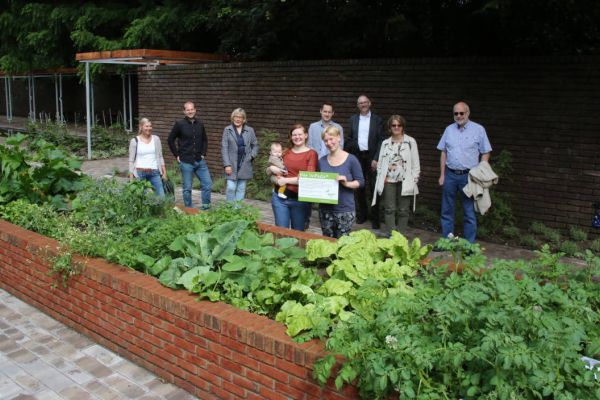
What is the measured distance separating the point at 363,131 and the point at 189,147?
2747mm

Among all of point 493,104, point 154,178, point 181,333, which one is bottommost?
point 181,333

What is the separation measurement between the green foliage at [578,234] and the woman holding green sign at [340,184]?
12.6 ft

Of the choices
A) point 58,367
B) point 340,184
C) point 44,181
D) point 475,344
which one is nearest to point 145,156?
point 44,181

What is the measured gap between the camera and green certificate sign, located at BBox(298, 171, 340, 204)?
20.4ft

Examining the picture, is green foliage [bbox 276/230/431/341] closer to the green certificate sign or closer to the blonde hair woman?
the green certificate sign

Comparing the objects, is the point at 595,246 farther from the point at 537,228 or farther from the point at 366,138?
the point at 366,138

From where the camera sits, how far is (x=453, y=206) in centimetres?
795

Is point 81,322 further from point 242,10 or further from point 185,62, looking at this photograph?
point 185,62

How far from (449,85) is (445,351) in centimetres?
762

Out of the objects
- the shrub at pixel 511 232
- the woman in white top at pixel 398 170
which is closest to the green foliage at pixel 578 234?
the shrub at pixel 511 232

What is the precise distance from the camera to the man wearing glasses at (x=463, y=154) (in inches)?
305

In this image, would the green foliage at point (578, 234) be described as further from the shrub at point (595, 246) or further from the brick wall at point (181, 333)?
the brick wall at point (181, 333)

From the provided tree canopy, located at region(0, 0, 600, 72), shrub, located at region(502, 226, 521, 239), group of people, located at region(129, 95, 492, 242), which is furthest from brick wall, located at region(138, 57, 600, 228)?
group of people, located at region(129, 95, 492, 242)

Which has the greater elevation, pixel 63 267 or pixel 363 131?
pixel 363 131
